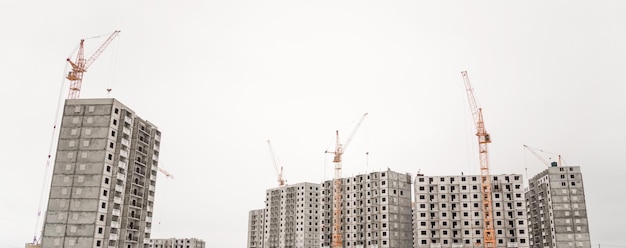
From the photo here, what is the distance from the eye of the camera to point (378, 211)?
16650 centimetres

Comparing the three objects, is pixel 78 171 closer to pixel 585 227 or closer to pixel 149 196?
pixel 149 196

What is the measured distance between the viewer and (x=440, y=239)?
154750mm

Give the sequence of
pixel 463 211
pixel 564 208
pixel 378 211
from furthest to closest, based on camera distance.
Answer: pixel 564 208 < pixel 378 211 < pixel 463 211

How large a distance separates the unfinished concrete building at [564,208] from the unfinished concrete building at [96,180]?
13026cm

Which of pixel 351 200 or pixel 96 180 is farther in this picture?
pixel 351 200

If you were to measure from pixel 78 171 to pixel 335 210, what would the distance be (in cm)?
9433

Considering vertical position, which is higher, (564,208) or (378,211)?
(564,208)

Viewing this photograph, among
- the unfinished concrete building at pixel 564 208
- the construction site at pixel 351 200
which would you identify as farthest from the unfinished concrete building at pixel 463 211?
the unfinished concrete building at pixel 564 208

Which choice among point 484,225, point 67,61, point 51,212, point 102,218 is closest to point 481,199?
point 484,225

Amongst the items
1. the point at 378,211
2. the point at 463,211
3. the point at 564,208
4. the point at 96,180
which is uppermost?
the point at 564,208

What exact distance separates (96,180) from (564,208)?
14374 centimetres

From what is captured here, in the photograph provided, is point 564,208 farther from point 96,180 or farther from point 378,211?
point 96,180

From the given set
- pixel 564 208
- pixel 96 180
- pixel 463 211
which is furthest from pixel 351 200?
pixel 96 180

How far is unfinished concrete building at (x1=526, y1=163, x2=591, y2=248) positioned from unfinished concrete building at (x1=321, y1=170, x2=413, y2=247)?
A: 156 feet
